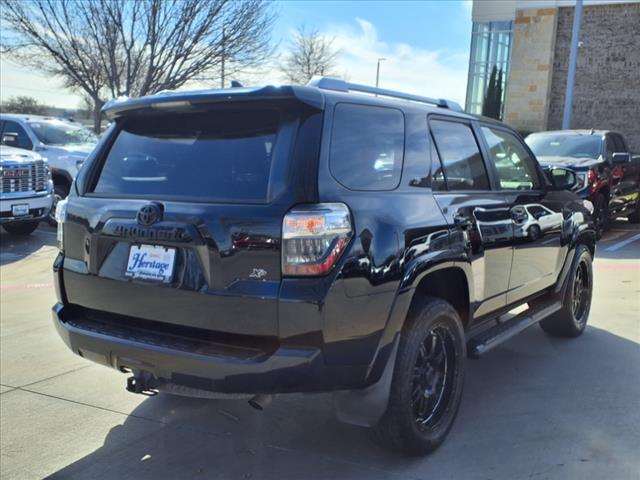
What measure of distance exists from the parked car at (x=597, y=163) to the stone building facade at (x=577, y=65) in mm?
15554

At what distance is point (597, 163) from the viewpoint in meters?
9.66

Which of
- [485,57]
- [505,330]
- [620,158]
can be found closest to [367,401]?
[505,330]

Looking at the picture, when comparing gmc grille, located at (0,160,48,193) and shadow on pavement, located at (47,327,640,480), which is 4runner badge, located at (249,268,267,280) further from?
gmc grille, located at (0,160,48,193)

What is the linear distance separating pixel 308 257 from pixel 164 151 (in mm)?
1045

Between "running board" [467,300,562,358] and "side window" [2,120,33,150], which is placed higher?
"side window" [2,120,33,150]

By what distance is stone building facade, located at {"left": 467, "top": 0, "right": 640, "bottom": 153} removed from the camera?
24.9 metres

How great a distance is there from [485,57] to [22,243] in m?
24.5

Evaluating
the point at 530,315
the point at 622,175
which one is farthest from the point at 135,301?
the point at 622,175

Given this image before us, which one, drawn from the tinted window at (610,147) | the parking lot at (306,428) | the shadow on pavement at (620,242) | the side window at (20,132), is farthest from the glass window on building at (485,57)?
the parking lot at (306,428)

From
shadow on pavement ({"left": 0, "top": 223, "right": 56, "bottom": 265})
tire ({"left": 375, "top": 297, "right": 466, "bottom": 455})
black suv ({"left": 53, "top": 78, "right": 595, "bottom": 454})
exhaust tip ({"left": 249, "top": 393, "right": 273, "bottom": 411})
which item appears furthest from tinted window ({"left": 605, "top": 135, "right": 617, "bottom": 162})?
shadow on pavement ({"left": 0, "top": 223, "right": 56, "bottom": 265})

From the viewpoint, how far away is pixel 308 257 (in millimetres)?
2594

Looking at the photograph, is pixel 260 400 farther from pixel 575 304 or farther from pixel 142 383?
pixel 575 304

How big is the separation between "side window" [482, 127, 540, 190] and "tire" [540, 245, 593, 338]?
0.95 meters

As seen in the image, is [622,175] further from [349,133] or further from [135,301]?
[135,301]
